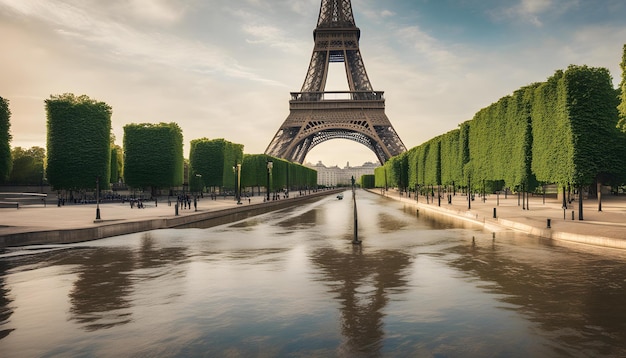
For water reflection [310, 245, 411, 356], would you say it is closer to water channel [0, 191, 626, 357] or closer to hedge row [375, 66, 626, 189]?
water channel [0, 191, 626, 357]

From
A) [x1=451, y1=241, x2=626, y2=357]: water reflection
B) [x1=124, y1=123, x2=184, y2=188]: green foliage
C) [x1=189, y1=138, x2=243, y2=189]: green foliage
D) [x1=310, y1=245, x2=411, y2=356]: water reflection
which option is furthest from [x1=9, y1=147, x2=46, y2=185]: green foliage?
[x1=451, y1=241, x2=626, y2=357]: water reflection

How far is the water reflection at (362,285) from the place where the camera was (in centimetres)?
651

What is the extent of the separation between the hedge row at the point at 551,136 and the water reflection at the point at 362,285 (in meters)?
17.9

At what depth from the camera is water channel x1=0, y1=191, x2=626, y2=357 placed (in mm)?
6137

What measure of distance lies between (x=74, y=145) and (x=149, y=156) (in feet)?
31.6

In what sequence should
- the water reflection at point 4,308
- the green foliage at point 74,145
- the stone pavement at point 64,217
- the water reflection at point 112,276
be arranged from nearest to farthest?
1. the water reflection at point 4,308
2. the water reflection at point 112,276
3. the stone pavement at point 64,217
4. the green foliage at point 74,145

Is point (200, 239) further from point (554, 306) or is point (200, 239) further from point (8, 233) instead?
point (554, 306)

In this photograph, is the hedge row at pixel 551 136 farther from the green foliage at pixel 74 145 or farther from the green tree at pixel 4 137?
the green tree at pixel 4 137

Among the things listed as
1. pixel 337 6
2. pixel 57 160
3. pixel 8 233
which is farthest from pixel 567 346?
pixel 337 6

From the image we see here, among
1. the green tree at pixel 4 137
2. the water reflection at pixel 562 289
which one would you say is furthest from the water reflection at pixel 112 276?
the green tree at pixel 4 137

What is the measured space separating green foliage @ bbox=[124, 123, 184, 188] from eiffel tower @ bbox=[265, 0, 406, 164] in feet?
121

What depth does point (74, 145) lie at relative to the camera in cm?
4872

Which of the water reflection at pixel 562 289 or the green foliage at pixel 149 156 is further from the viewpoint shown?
the green foliage at pixel 149 156

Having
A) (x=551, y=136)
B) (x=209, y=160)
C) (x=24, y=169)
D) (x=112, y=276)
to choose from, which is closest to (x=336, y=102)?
(x=209, y=160)
